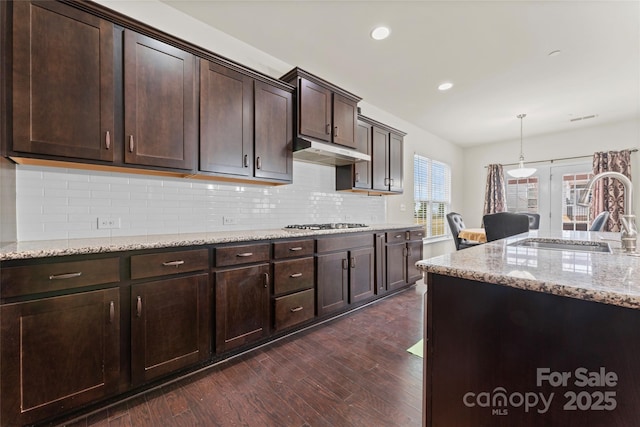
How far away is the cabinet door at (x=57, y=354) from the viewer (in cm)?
124

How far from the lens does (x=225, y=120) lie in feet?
7.20

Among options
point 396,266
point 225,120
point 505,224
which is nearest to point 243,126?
point 225,120

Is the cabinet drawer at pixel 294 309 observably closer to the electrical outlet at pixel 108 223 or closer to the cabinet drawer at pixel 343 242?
the cabinet drawer at pixel 343 242

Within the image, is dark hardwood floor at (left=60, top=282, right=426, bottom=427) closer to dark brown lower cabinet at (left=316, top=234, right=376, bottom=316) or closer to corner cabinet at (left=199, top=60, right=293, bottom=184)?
dark brown lower cabinet at (left=316, top=234, right=376, bottom=316)

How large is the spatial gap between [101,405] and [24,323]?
26.0 inches

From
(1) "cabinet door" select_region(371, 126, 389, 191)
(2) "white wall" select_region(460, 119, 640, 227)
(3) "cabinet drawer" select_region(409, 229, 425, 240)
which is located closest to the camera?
(1) "cabinet door" select_region(371, 126, 389, 191)

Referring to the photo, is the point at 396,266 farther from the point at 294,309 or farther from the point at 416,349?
the point at 294,309

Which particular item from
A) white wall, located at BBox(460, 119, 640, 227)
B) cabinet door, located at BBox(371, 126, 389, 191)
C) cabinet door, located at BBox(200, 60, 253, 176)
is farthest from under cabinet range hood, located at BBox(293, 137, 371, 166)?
white wall, located at BBox(460, 119, 640, 227)

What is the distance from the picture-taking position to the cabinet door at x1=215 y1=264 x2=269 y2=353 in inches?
74.8

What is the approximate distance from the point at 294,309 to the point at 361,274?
3.13 ft

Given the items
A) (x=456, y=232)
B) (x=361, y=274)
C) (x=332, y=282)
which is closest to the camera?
(x=332, y=282)

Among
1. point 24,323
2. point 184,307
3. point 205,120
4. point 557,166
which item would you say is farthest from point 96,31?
point 557,166

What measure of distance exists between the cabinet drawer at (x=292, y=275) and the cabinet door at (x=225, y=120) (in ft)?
2.90

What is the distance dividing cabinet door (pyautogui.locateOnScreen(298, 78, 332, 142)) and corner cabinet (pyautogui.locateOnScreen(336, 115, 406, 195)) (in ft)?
2.07
